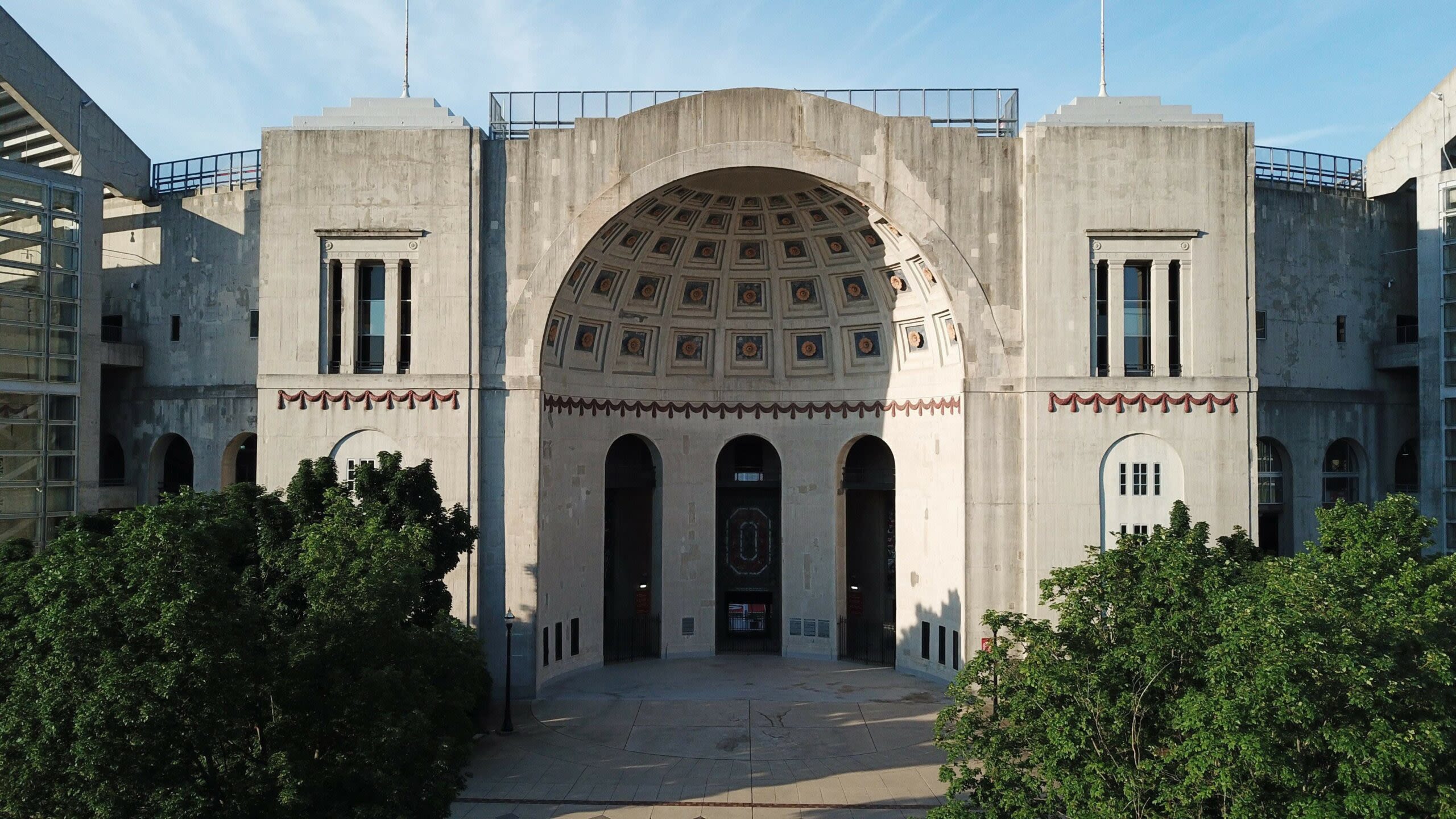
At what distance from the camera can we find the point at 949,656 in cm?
3372

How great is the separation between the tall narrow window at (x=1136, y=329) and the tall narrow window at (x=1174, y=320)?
651 millimetres

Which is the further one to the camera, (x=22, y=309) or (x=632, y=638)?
(x=632, y=638)

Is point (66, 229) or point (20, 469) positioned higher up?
point (66, 229)

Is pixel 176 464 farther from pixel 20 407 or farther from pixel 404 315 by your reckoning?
pixel 404 315

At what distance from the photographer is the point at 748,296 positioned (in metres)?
38.9

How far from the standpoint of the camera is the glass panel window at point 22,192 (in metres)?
32.1

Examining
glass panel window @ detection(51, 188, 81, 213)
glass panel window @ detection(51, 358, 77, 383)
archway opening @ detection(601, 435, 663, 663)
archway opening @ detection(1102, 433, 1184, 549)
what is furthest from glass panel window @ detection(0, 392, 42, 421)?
archway opening @ detection(1102, 433, 1184, 549)

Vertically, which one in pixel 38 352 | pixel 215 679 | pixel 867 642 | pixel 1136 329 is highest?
pixel 1136 329

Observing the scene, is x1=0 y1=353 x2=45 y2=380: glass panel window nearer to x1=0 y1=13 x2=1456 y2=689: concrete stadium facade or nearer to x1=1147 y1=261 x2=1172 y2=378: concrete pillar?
x1=0 y1=13 x2=1456 y2=689: concrete stadium facade

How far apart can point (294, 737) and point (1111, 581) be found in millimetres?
13609

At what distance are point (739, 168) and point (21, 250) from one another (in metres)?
24.7

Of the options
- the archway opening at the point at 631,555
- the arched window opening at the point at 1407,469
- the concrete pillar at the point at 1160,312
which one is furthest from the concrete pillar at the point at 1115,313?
the archway opening at the point at 631,555

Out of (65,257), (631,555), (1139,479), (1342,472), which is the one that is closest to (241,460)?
(65,257)

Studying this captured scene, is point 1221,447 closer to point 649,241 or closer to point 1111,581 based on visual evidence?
point 1111,581
